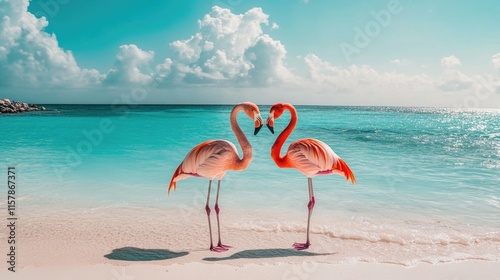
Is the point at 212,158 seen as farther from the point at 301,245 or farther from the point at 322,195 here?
the point at 322,195

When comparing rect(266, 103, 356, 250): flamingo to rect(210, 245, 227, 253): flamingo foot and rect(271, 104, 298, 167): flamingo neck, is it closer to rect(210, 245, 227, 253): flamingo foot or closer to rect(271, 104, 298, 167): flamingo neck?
rect(271, 104, 298, 167): flamingo neck

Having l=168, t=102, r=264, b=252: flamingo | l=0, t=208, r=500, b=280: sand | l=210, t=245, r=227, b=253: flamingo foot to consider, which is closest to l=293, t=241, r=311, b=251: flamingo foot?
l=0, t=208, r=500, b=280: sand

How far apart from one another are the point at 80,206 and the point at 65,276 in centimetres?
367

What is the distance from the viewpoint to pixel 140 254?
16.4 feet

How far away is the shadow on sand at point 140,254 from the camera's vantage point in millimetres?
4836

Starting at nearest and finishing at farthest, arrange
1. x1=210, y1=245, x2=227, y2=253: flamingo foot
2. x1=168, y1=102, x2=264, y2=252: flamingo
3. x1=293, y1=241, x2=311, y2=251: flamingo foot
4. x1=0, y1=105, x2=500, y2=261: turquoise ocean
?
x1=168, y1=102, x2=264, y2=252: flamingo → x1=210, y1=245, x2=227, y2=253: flamingo foot → x1=293, y1=241, x2=311, y2=251: flamingo foot → x1=0, y1=105, x2=500, y2=261: turquoise ocean

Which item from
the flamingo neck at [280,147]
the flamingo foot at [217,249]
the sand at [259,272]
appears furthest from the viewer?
the flamingo foot at [217,249]

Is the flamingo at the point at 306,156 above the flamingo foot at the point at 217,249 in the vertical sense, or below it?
above

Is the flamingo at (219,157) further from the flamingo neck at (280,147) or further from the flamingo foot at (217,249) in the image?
the flamingo foot at (217,249)

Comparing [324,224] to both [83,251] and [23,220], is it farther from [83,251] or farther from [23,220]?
[23,220]

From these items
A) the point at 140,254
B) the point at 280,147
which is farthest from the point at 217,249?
the point at 280,147

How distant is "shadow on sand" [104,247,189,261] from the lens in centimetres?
484

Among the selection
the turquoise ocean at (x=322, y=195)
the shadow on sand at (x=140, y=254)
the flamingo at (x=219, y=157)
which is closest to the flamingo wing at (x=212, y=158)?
the flamingo at (x=219, y=157)

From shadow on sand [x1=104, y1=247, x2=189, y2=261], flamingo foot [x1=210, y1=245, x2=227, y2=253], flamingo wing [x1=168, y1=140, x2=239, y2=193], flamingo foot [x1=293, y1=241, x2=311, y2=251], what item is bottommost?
shadow on sand [x1=104, y1=247, x2=189, y2=261]
